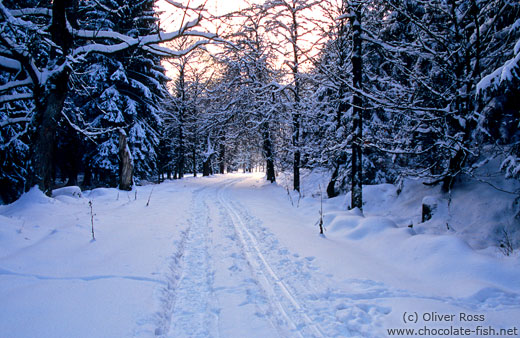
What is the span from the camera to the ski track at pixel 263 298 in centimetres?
290

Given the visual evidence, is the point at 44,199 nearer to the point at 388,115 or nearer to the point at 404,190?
the point at 404,190

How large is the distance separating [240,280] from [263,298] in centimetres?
66

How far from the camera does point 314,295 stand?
12.0 feet

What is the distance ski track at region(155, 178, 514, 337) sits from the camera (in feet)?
9.52

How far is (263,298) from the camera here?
355 centimetres

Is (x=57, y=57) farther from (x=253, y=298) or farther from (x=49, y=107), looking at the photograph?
(x=253, y=298)

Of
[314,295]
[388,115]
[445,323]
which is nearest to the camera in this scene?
[445,323]

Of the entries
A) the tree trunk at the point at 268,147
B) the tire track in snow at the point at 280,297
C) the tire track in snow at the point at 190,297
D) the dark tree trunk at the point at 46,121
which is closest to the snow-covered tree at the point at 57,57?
the dark tree trunk at the point at 46,121

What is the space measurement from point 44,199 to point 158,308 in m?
5.87

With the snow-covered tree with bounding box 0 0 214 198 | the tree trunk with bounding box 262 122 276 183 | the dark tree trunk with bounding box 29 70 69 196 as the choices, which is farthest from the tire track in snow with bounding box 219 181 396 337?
the tree trunk with bounding box 262 122 276 183

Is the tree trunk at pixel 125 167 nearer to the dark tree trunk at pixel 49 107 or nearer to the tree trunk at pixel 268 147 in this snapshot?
the dark tree trunk at pixel 49 107

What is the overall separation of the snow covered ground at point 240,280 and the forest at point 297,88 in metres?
2.42

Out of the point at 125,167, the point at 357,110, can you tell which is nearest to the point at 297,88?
the point at 357,110

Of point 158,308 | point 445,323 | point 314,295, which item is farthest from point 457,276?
point 158,308
